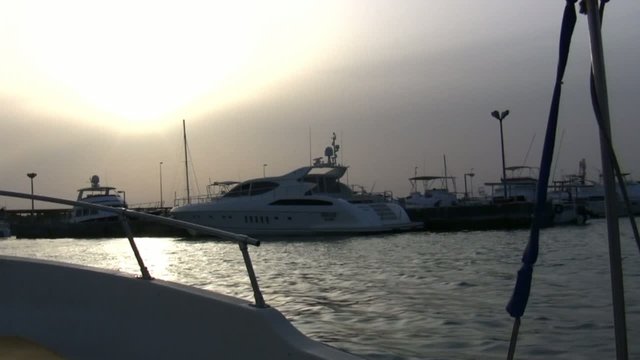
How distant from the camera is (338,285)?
13484 millimetres

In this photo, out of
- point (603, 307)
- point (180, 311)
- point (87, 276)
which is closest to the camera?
point (180, 311)

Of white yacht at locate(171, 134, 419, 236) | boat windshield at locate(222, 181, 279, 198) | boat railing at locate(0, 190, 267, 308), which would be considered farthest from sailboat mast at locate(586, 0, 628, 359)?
boat windshield at locate(222, 181, 279, 198)

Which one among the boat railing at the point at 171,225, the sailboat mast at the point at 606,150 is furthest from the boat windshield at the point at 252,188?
the sailboat mast at the point at 606,150

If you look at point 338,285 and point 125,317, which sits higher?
point 125,317

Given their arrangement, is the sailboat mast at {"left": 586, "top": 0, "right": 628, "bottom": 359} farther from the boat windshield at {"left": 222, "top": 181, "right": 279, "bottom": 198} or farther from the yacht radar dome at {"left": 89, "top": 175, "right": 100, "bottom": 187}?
the yacht radar dome at {"left": 89, "top": 175, "right": 100, "bottom": 187}

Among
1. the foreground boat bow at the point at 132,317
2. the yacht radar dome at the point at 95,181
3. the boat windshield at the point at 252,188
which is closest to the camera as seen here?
the foreground boat bow at the point at 132,317

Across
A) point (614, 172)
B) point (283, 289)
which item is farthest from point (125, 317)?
point (283, 289)

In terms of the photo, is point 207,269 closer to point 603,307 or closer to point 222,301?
point 603,307

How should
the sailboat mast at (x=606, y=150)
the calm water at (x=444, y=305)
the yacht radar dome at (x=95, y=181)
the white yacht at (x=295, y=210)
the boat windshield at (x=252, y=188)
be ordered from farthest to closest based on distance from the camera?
the yacht radar dome at (x=95, y=181) → the boat windshield at (x=252, y=188) → the white yacht at (x=295, y=210) → the calm water at (x=444, y=305) → the sailboat mast at (x=606, y=150)

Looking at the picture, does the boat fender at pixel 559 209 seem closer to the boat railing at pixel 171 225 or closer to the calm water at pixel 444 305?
the calm water at pixel 444 305

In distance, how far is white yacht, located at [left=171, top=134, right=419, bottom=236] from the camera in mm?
43406

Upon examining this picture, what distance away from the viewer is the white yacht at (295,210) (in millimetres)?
43406

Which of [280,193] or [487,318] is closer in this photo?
[487,318]

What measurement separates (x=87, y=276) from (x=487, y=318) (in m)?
5.56
